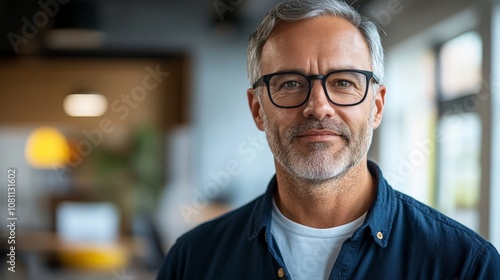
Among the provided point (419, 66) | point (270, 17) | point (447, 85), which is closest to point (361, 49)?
point (270, 17)

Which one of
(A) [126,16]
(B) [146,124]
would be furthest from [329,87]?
(B) [146,124]

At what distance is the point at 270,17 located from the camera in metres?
1.47

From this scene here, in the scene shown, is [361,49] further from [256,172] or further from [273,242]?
[256,172]

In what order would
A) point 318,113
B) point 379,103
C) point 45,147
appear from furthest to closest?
point 45,147, point 379,103, point 318,113

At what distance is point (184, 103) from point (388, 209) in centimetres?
607

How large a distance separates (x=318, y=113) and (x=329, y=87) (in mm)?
66

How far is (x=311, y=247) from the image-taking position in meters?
1.39

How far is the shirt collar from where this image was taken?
4.45 feet

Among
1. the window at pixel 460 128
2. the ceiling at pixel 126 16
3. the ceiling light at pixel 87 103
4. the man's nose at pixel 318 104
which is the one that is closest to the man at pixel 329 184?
the man's nose at pixel 318 104

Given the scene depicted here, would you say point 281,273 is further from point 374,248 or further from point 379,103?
point 379,103

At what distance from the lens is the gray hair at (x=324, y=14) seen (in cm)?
143

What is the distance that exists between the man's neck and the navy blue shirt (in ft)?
0.14

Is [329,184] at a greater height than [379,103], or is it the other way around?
[379,103]

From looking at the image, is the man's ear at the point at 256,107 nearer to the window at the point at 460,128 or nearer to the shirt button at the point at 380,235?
the shirt button at the point at 380,235
